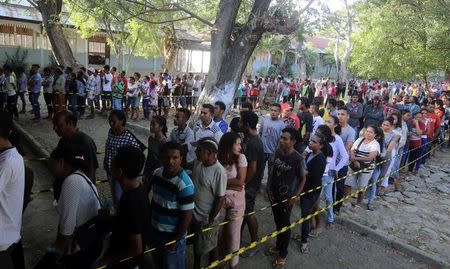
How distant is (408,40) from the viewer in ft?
48.0

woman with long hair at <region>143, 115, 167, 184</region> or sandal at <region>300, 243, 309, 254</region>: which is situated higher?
woman with long hair at <region>143, 115, 167, 184</region>

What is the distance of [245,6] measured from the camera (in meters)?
11.0

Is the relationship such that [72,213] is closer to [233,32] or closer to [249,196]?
[249,196]

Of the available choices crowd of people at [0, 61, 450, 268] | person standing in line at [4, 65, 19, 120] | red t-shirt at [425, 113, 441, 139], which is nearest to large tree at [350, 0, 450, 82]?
red t-shirt at [425, 113, 441, 139]

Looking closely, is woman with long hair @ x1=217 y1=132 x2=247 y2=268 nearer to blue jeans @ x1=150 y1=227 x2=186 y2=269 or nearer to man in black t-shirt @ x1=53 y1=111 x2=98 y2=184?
blue jeans @ x1=150 y1=227 x2=186 y2=269

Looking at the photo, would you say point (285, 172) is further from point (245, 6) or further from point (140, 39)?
point (140, 39)

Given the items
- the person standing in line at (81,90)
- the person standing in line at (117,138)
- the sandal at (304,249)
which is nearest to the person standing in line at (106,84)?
the person standing in line at (81,90)

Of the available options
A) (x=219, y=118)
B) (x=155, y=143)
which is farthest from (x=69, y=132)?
(x=219, y=118)

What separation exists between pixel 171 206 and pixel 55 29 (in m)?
13.3

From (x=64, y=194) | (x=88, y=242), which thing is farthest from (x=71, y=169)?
(x=88, y=242)

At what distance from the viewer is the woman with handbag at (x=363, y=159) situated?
6238 mm

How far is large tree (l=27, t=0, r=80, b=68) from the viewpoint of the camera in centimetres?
1341

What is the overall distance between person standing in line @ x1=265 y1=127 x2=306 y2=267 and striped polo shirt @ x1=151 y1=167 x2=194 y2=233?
1.66 metres

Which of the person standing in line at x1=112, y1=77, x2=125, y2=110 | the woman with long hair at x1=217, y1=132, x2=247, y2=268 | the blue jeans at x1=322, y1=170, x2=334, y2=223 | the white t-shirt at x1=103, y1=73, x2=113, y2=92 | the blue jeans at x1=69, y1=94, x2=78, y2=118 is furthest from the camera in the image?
the white t-shirt at x1=103, y1=73, x2=113, y2=92
